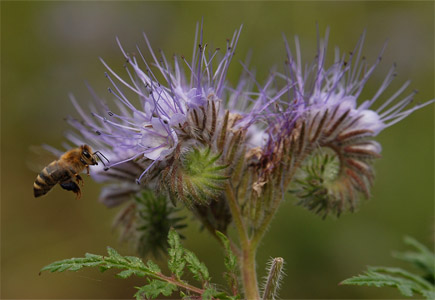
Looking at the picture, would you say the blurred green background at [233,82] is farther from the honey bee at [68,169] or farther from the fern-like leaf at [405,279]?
the honey bee at [68,169]

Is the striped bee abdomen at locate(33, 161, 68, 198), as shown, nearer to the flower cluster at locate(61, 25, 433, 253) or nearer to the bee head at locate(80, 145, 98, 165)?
the bee head at locate(80, 145, 98, 165)

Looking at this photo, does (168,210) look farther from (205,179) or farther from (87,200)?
(87,200)

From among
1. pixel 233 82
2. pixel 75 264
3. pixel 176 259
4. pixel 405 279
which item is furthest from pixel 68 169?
pixel 233 82

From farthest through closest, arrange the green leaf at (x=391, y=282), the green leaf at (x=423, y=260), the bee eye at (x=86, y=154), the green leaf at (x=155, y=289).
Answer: the green leaf at (x=423, y=260) → the bee eye at (x=86, y=154) → the green leaf at (x=391, y=282) → the green leaf at (x=155, y=289)

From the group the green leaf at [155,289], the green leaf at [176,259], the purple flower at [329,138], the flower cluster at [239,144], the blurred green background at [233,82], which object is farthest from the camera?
the blurred green background at [233,82]

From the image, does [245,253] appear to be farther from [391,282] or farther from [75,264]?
[75,264]

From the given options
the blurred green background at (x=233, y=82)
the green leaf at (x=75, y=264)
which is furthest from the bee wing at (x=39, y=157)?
the blurred green background at (x=233, y=82)
